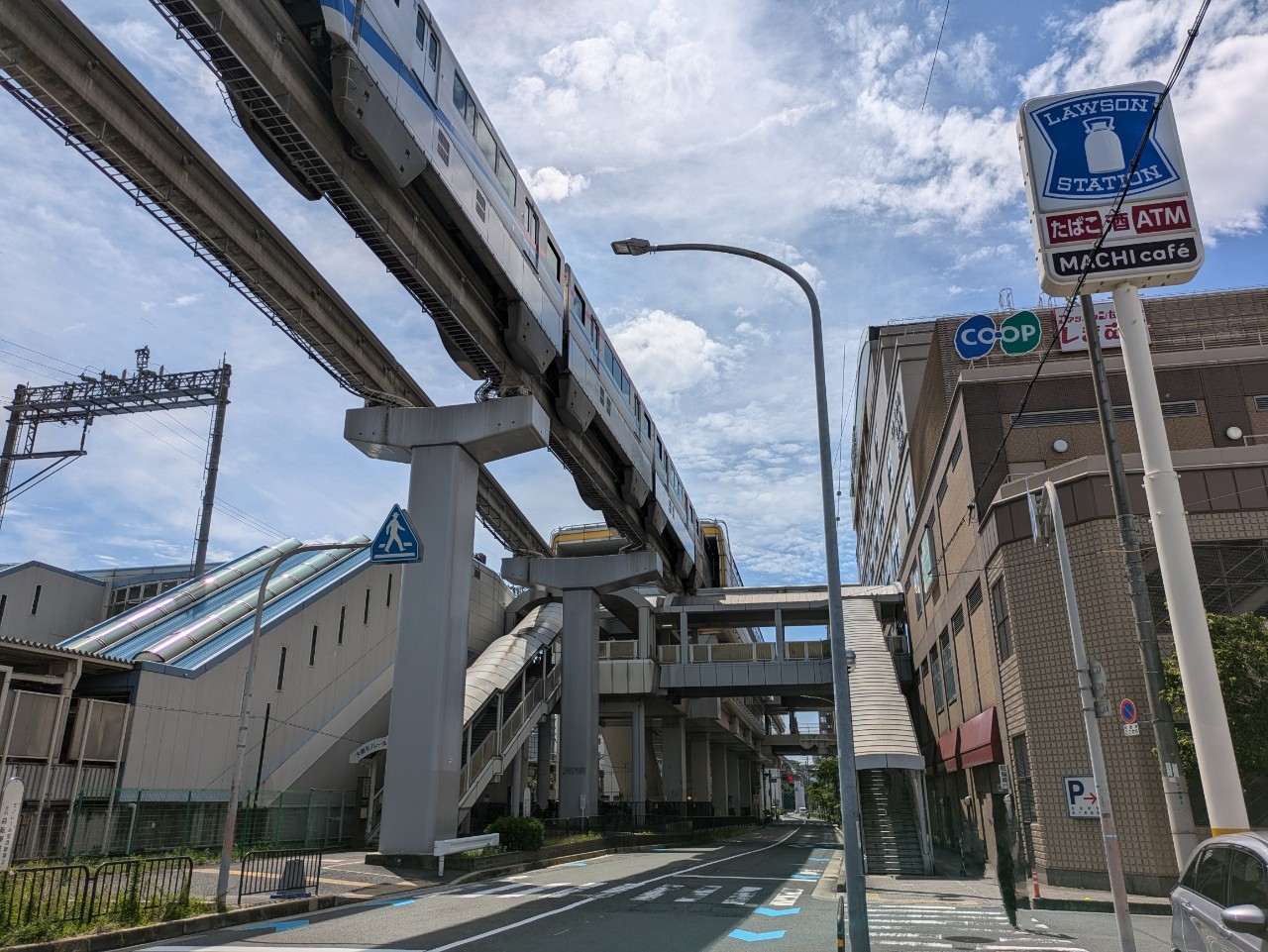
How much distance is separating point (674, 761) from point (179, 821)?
1173 inches

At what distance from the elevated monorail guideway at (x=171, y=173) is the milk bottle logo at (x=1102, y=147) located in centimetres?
1496

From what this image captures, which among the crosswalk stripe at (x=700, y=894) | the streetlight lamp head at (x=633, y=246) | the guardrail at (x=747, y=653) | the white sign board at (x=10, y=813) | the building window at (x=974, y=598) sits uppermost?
the streetlight lamp head at (x=633, y=246)

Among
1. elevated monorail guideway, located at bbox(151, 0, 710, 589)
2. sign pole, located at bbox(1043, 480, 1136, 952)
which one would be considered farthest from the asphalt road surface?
elevated monorail guideway, located at bbox(151, 0, 710, 589)

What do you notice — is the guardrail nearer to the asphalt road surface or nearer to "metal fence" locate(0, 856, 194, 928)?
the asphalt road surface

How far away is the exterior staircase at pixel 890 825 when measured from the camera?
2750cm

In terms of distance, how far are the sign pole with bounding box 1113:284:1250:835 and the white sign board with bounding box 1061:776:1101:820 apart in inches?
145

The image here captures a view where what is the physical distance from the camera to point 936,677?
1483 inches

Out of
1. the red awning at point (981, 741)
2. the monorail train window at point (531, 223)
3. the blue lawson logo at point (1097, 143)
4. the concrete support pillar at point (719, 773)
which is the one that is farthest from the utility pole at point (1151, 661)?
the concrete support pillar at point (719, 773)

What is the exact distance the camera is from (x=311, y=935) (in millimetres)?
11914

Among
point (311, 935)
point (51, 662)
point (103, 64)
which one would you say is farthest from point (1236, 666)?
point (51, 662)

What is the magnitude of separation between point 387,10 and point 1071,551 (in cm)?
1824

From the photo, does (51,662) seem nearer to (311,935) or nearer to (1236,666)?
(311,935)

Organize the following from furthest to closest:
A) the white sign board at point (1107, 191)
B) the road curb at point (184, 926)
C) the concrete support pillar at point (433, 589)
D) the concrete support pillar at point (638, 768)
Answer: the concrete support pillar at point (638, 768) → the concrete support pillar at point (433, 589) → the white sign board at point (1107, 191) → the road curb at point (184, 926)

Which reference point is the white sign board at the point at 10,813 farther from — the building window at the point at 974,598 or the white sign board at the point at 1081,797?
the building window at the point at 974,598
